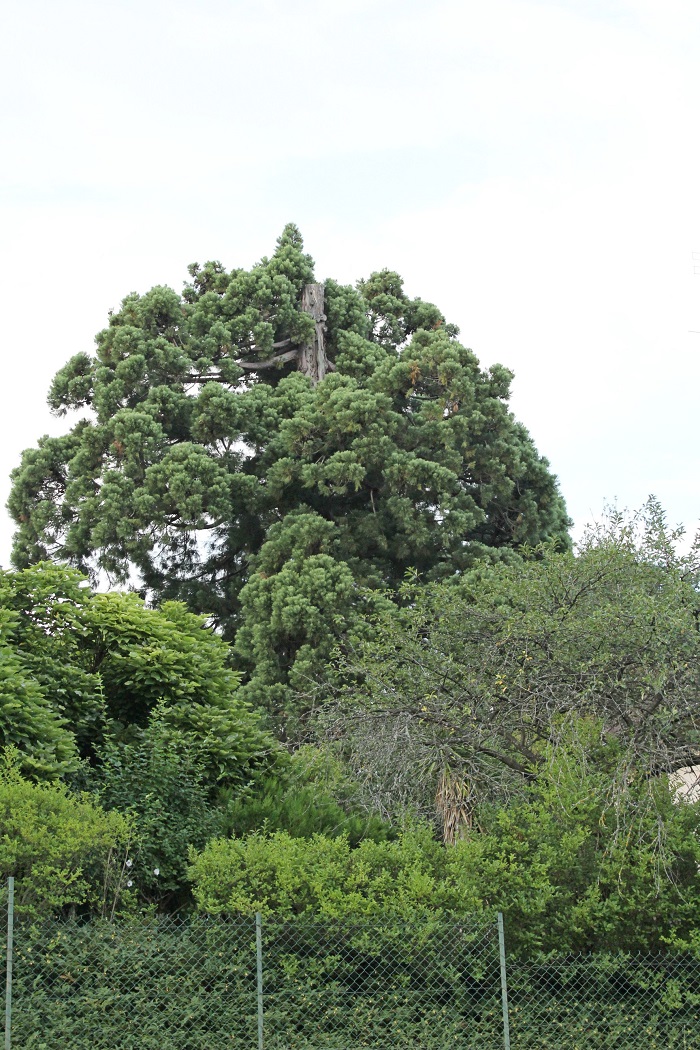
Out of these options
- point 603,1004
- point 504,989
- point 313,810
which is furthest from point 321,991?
point 313,810

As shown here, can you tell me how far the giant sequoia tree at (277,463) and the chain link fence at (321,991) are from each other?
10.6 m

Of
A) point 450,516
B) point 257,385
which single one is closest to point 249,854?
point 450,516

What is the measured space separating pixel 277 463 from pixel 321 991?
13.8 m

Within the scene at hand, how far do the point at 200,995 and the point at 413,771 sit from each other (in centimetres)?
315

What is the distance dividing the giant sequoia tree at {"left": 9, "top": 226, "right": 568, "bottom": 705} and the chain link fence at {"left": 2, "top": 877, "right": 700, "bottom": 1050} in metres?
10.6

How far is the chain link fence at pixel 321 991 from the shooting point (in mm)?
9570

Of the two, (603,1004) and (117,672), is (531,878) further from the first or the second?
(117,672)

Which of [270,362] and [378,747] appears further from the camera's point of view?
[270,362]

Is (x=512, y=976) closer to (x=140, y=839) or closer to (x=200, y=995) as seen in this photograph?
(x=200, y=995)

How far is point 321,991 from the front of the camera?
9.62 metres

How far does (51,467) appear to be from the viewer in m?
24.9

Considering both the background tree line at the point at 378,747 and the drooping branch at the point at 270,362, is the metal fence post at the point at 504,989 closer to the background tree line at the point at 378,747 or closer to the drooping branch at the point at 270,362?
the background tree line at the point at 378,747

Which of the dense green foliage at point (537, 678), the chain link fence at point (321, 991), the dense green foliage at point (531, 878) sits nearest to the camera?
the chain link fence at point (321, 991)

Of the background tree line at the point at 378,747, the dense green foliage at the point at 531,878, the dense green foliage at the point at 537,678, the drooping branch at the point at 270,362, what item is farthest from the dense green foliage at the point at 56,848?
the drooping branch at the point at 270,362
